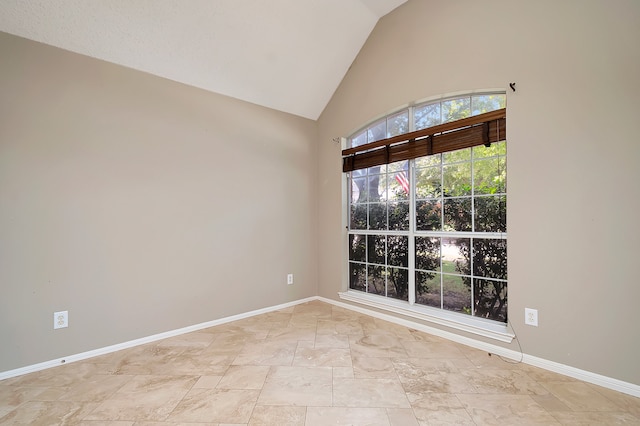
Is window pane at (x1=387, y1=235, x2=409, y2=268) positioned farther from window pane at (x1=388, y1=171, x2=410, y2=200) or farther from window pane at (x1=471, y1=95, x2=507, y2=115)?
window pane at (x1=471, y1=95, x2=507, y2=115)

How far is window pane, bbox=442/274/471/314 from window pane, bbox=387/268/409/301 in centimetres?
40

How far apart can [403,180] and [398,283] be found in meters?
1.16

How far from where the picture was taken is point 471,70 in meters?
2.36

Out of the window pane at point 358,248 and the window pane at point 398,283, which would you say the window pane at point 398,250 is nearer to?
the window pane at point 398,283

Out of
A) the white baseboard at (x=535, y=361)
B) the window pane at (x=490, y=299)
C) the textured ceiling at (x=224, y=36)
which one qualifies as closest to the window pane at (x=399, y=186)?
the window pane at (x=490, y=299)

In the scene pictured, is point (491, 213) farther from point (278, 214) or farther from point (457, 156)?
point (278, 214)

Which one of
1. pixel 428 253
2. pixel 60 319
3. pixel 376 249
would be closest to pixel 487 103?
pixel 428 253

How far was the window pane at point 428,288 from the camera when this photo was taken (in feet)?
8.89

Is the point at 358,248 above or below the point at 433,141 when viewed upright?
below

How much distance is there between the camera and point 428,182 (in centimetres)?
277

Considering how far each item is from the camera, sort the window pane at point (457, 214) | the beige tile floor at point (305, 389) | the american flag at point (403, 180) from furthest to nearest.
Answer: the american flag at point (403, 180) < the window pane at point (457, 214) < the beige tile floor at point (305, 389)

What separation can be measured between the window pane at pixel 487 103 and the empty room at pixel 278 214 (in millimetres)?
14

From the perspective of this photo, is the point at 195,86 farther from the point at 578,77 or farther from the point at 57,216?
the point at 578,77

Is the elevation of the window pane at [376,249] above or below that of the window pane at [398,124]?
below
